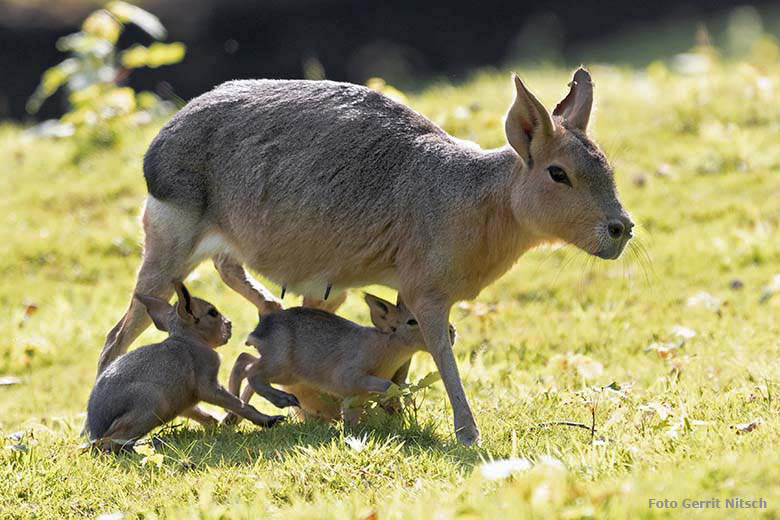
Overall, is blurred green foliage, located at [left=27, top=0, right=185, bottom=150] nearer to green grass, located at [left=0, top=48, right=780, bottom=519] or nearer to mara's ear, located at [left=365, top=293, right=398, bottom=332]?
green grass, located at [left=0, top=48, right=780, bottom=519]

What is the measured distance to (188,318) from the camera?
5.56 m

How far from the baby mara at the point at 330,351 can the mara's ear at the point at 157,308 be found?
46 cm

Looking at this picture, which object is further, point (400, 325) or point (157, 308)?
point (157, 308)

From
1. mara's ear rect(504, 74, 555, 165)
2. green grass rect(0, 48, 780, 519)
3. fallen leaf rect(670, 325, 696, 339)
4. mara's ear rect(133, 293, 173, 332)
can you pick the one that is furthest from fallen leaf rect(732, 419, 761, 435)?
mara's ear rect(133, 293, 173, 332)

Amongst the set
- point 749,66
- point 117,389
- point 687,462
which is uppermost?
point 749,66

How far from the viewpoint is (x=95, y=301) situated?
26.3 feet

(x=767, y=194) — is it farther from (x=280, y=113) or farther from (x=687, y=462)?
(x=687, y=462)

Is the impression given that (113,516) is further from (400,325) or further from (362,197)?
(362,197)

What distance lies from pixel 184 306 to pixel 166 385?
475 mm

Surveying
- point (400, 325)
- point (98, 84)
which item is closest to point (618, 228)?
point (400, 325)

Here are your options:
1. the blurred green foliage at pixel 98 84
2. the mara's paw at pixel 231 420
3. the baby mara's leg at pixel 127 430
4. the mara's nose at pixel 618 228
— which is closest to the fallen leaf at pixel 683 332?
the mara's nose at pixel 618 228

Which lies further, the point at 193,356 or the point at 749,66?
the point at 749,66

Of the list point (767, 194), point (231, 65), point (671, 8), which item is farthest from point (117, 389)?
point (671, 8)

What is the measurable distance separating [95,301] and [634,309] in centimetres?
360
